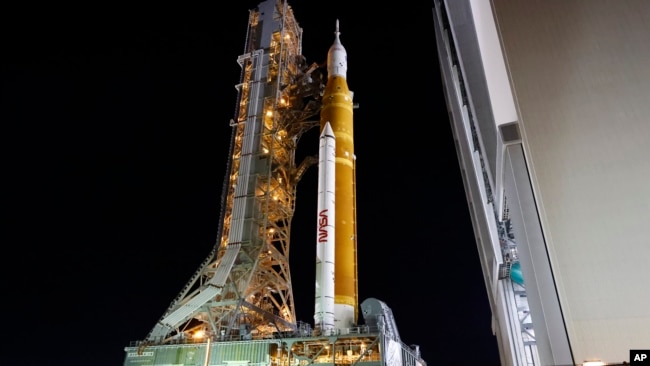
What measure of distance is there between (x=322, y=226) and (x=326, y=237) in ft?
2.55

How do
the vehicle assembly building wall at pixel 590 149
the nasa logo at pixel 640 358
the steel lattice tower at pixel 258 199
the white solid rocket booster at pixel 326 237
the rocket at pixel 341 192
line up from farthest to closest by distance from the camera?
the steel lattice tower at pixel 258 199 → the rocket at pixel 341 192 → the white solid rocket booster at pixel 326 237 → the vehicle assembly building wall at pixel 590 149 → the nasa logo at pixel 640 358

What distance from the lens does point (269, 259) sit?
3353 cm

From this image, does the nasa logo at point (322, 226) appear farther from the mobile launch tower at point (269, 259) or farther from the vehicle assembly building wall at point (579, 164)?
the vehicle assembly building wall at point (579, 164)

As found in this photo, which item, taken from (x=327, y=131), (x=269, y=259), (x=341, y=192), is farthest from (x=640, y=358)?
(x=269, y=259)

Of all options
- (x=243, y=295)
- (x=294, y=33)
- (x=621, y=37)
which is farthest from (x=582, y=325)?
(x=294, y=33)

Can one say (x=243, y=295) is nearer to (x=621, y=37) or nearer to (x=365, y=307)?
(x=365, y=307)

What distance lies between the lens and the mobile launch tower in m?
26.7

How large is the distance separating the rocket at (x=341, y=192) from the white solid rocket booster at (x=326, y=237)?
0.36 feet

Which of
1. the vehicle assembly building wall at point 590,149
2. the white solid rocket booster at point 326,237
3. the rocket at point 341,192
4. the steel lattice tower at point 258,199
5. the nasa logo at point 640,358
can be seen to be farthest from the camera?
the steel lattice tower at point 258,199

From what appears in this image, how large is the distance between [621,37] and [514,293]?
16508 mm

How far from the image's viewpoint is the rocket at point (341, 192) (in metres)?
27.2

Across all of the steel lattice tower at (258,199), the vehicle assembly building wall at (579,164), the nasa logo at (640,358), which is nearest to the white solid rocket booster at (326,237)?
the steel lattice tower at (258,199)

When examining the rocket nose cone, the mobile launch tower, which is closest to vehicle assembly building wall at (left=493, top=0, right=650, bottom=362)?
the mobile launch tower

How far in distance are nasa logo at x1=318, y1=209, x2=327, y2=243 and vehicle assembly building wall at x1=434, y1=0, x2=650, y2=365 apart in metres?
15.9
